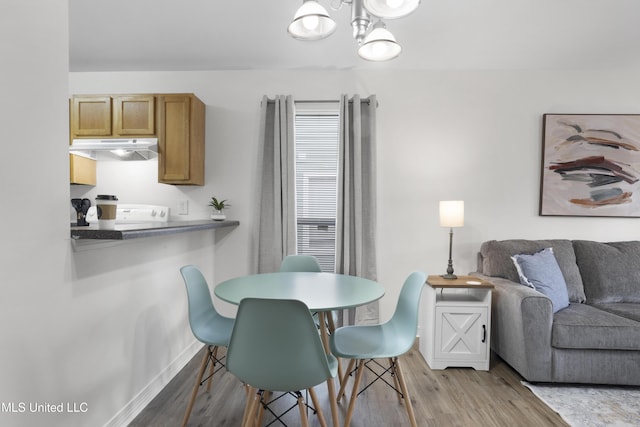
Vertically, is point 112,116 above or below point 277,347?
above

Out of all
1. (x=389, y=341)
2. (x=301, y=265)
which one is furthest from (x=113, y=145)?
(x=389, y=341)

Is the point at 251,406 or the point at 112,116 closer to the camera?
the point at 251,406

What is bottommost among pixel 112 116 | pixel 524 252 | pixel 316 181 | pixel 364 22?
pixel 524 252

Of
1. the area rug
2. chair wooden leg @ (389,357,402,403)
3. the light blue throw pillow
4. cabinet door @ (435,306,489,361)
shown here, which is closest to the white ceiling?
the light blue throw pillow

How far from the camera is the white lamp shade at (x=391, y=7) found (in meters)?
1.38

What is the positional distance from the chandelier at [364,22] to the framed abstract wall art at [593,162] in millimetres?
2307

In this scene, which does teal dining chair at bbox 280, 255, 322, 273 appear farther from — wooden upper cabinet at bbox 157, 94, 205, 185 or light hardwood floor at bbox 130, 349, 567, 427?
wooden upper cabinet at bbox 157, 94, 205, 185

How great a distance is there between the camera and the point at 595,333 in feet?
7.04

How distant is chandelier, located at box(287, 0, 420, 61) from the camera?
140 cm

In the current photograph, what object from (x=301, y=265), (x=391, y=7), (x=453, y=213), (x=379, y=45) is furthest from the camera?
(x=453, y=213)

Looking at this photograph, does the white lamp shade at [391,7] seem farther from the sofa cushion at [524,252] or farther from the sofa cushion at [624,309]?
the sofa cushion at [624,309]

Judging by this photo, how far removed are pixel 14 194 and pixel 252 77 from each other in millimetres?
2432

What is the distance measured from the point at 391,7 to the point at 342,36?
134cm

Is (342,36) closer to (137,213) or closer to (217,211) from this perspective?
(217,211)
